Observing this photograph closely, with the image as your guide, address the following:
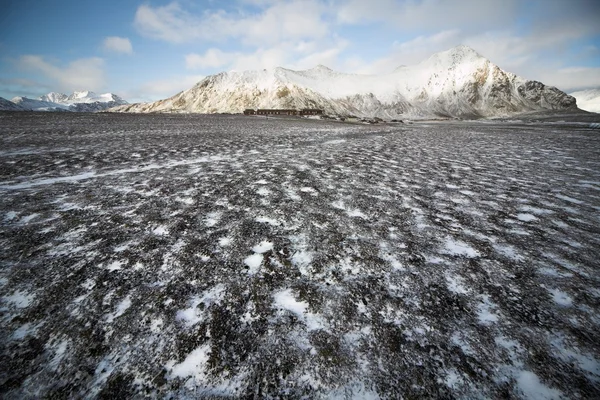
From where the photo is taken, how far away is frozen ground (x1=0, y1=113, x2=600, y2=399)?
1433mm

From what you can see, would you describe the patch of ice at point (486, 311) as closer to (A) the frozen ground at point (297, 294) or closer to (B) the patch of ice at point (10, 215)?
(A) the frozen ground at point (297, 294)

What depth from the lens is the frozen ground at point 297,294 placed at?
4.70ft

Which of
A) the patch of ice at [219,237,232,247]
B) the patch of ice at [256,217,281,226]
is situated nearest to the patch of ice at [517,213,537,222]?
the patch of ice at [256,217,281,226]

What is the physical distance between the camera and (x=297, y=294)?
2037mm

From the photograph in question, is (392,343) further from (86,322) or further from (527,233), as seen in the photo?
(527,233)

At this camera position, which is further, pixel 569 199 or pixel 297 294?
pixel 569 199

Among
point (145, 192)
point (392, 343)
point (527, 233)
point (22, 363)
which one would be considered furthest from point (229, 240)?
point (527, 233)

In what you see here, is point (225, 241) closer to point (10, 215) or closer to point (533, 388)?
point (533, 388)

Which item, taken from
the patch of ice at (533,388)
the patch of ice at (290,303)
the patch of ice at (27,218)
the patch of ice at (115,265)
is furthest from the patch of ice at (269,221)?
the patch of ice at (27,218)

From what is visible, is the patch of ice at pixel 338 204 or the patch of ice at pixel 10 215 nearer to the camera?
the patch of ice at pixel 10 215

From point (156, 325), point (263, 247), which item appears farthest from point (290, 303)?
point (156, 325)

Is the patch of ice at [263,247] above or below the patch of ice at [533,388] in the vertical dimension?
above

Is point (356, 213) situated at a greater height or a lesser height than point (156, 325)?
greater

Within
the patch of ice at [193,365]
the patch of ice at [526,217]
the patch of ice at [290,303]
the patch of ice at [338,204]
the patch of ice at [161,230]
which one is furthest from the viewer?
the patch of ice at [338,204]
